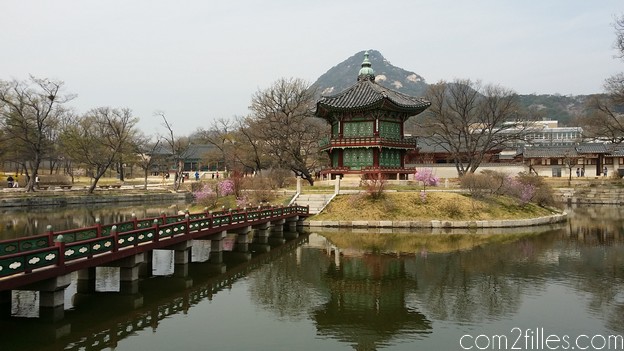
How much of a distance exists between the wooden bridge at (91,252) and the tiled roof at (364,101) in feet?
78.5

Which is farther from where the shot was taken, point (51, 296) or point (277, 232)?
point (277, 232)

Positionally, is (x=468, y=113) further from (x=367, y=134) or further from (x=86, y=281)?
(x=86, y=281)

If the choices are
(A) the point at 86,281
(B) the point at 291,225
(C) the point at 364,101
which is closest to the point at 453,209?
(B) the point at 291,225

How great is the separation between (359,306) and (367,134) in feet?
114

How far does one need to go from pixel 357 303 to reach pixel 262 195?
95.8ft

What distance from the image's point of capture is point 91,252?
16.4 metres

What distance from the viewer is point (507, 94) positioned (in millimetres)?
64812

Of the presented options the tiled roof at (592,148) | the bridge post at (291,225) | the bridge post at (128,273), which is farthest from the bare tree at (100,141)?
the tiled roof at (592,148)

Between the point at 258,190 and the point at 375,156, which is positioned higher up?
the point at 375,156

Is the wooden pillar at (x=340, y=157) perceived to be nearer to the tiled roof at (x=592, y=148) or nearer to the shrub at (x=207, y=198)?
the shrub at (x=207, y=198)

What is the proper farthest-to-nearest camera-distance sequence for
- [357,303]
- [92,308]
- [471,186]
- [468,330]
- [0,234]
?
[471,186] < [0,234] < [357,303] < [92,308] < [468,330]

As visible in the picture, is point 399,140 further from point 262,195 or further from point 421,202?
point 262,195

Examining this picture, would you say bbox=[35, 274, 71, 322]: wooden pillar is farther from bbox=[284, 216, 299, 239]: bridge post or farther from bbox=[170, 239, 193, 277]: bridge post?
bbox=[284, 216, 299, 239]: bridge post

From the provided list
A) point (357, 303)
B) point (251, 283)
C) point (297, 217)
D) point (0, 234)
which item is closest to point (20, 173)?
point (0, 234)
